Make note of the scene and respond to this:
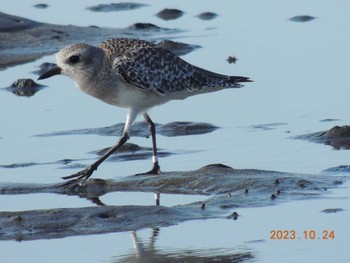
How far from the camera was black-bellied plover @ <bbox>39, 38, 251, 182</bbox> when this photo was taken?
46.9ft

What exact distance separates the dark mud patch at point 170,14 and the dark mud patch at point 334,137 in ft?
32.7

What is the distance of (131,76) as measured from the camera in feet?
47.7

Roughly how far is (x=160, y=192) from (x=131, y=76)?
5.75 ft

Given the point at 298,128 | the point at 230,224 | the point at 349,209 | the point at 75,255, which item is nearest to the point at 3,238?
the point at 75,255

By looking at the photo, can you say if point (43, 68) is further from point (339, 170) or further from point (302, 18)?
point (339, 170)

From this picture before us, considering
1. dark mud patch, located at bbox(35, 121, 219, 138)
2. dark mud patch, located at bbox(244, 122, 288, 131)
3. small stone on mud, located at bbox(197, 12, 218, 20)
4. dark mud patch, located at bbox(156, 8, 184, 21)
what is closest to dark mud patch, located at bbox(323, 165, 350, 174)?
dark mud patch, located at bbox(244, 122, 288, 131)

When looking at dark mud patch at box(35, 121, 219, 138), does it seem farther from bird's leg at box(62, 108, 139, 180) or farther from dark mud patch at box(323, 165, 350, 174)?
dark mud patch at box(323, 165, 350, 174)

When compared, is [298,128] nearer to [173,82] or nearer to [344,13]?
[173,82]

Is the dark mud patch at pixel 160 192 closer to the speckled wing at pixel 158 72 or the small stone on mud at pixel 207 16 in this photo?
the speckled wing at pixel 158 72

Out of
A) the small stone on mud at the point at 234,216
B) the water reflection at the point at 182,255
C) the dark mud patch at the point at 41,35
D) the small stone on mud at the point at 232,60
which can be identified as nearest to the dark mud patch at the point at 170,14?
the dark mud patch at the point at 41,35

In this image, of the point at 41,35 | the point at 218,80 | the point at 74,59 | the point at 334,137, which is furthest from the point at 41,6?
the point at 334,137

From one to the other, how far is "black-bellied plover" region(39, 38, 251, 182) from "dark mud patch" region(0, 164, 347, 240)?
0.49m

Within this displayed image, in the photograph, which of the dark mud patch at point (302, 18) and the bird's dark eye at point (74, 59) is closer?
the bird's dark eye at point (74, 59)

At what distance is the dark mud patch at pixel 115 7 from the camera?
25.9 metres
